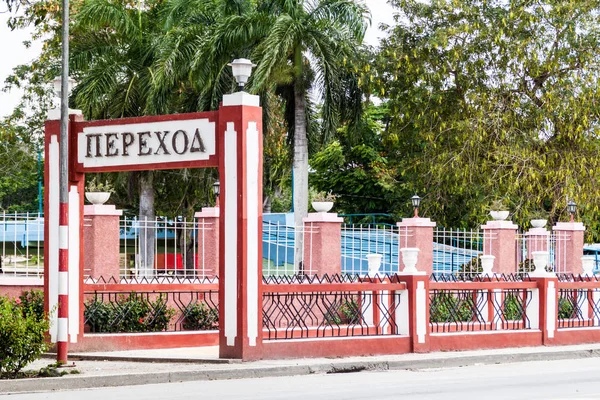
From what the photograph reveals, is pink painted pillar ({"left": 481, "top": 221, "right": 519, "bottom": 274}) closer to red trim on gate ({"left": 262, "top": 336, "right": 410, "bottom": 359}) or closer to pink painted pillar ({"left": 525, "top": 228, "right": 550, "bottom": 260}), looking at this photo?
pink painted pillar ({"left": 525, "top": 228, "right": 550, "bottom": 260})

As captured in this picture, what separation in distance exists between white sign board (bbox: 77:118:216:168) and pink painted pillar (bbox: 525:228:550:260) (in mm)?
14527

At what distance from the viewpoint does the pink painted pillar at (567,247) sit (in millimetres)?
29891

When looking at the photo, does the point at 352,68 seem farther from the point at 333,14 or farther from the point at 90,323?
the point at 90,323

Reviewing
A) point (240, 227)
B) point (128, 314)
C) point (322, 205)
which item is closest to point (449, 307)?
point (322, 205)

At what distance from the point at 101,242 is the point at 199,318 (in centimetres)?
243

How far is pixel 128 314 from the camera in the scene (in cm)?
1934

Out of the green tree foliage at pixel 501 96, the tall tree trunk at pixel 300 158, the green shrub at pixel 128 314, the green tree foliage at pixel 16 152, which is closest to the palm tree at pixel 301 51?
the tall tree trunk at pixel 300 158

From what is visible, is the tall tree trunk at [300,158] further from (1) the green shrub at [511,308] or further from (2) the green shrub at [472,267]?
(1) the green shrub at [511,308]

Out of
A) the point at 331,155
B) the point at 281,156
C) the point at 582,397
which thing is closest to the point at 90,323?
the point at 582,397

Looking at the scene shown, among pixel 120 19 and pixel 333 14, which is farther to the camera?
pixel 120 19

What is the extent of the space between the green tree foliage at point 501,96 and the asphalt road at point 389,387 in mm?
16679

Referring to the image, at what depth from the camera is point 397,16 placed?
34.3 m

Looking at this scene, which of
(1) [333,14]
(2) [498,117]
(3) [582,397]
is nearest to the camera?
(3) [582,397]

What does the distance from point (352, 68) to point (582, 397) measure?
18772 mm
